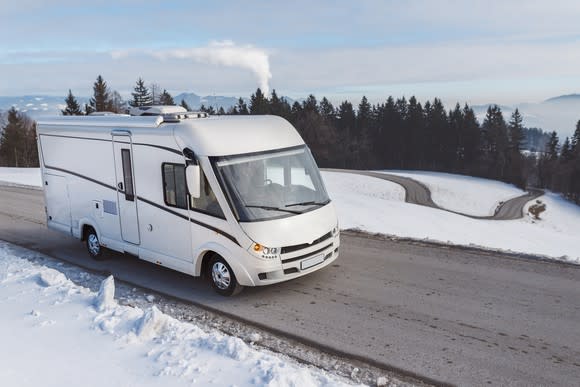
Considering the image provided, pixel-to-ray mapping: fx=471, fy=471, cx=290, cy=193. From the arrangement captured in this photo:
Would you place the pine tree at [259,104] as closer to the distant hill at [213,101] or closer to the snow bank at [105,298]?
the distant hill at [213,101]

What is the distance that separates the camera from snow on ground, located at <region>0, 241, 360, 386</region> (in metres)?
5.15

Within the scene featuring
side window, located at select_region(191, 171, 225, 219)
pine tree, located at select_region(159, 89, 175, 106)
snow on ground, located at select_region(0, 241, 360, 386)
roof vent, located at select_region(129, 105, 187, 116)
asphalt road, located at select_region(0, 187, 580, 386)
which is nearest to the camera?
snow on ground, located at select_region(0, 241, 360, 386)

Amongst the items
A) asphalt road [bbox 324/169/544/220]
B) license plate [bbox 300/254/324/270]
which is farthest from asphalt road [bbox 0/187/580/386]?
asphalt road [bbox 324/169/544/220]

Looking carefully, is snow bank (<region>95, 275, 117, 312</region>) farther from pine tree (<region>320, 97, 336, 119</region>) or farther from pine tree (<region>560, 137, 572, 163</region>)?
pine tree (<region>560, 137, 572, 163</region>)

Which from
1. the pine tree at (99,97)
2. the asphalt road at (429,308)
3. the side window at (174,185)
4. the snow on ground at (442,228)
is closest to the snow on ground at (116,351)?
the asphalt road at (429,308)

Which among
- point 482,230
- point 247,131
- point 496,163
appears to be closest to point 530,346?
point 247,131

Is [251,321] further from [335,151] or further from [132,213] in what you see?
[335,151]

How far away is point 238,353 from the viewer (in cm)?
573

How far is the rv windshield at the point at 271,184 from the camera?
26.1 ft

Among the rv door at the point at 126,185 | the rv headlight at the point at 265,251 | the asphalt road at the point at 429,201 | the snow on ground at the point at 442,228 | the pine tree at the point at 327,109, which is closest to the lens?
the rv headlight at the point at 265,251

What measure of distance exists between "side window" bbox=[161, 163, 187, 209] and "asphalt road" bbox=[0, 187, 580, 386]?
5.59 feet

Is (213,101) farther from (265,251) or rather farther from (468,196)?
(468,196)

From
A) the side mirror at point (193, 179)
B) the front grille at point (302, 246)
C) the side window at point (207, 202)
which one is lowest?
the front grille at point (302, 246)

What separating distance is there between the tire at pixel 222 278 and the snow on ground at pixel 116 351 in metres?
1.68
